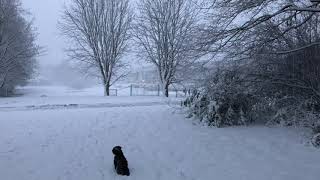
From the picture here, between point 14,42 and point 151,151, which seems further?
point 14,42

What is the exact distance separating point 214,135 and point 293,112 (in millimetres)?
2660

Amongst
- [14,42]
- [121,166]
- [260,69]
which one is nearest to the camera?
[121,166]

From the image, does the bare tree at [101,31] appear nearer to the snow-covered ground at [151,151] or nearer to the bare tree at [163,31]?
the bare tree at [163,31]

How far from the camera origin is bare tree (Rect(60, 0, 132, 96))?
2870cm

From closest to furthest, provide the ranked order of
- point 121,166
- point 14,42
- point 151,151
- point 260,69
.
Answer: point 121,166 → point 151,151 → point 260,69 → point 14,42

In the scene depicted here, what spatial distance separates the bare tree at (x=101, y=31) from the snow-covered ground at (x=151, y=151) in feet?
59.4

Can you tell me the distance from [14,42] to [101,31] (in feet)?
Answer: 24.7

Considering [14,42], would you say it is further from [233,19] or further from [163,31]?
[233,19]

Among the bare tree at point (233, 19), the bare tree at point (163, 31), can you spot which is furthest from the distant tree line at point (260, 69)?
the bare tree at point (163, 31)

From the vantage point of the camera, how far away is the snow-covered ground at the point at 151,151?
702 cm

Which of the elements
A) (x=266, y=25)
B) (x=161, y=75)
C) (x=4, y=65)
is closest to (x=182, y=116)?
(x=266, y=25)

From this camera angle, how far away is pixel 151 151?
835 cm

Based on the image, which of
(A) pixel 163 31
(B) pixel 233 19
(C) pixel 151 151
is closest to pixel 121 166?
(C) pixel 151 151

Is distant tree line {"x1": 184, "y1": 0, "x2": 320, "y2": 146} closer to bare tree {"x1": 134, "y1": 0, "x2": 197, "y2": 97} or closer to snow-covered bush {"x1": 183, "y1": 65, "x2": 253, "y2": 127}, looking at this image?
snow-covered bush {"x1": 183, "y1": 65, "x2": 253, "y2": 127}
